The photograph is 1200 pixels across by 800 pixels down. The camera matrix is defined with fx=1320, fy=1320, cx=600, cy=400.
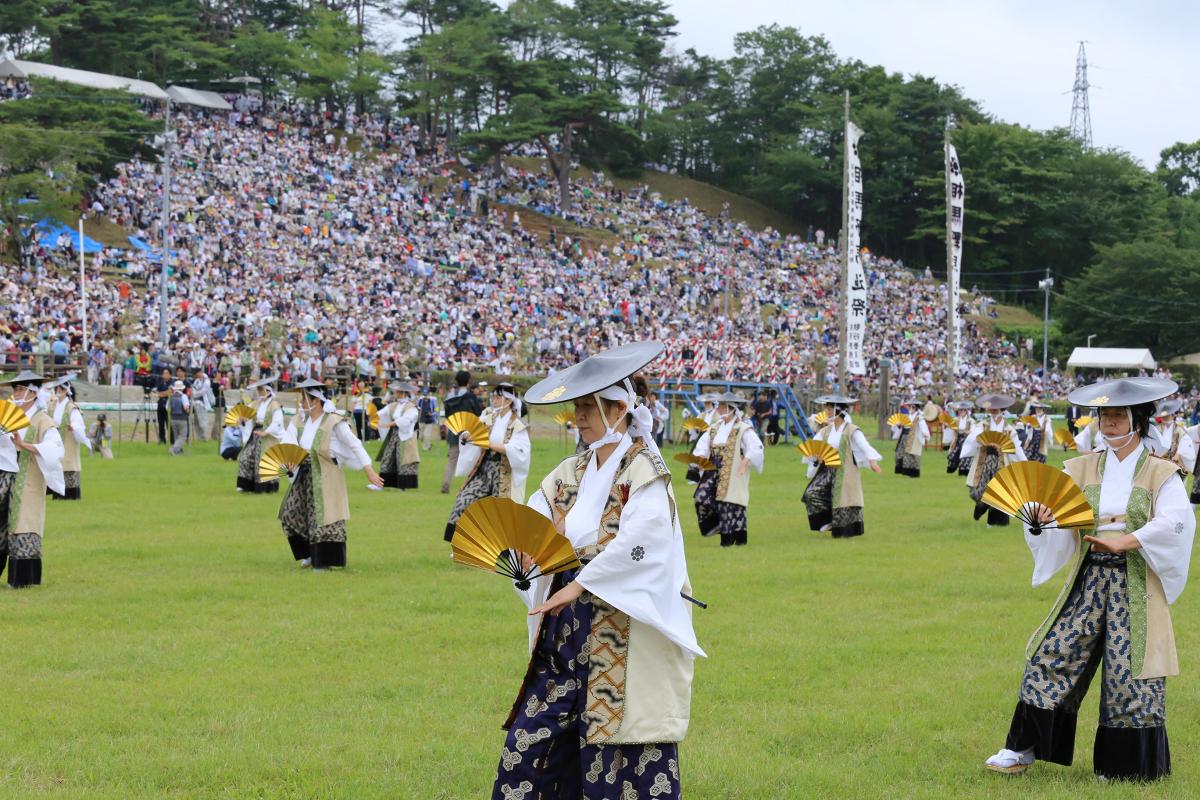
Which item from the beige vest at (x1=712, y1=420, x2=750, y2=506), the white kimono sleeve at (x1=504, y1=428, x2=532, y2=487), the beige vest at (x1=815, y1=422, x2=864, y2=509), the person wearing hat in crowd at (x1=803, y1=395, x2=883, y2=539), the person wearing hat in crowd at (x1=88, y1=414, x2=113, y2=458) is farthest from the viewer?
the person wearing hat in crowd at (x1=88, y1=414, x2=113, y2=458)

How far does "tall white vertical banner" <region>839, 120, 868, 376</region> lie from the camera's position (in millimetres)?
31344

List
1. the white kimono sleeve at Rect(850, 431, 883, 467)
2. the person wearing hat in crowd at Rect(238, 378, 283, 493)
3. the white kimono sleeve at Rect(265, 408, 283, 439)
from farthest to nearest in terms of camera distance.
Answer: the person wearing hat in crowd at Rect(238, 378, 283, 493), the white kimono sleeve at Rect(265, 408, 283, 439), the white kimono sleeve at Rect(850, 431, 883, 467)

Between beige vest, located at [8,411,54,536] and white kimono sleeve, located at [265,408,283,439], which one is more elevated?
white kimono sleeve, located at [265,408,283,439]

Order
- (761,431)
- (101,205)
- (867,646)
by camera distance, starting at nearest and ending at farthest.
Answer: (867,646)
(761,431)
(101,205)

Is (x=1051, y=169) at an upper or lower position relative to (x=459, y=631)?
upper

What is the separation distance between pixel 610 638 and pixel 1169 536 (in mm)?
2868

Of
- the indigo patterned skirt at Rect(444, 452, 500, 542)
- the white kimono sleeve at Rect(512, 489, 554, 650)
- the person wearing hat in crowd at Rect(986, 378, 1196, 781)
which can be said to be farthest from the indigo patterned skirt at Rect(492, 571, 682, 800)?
the indigo patterned skirt at Rect(444, 452, 500, 542)

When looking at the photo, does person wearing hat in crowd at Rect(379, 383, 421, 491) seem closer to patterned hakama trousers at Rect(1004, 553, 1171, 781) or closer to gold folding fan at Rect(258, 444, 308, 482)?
gold folding fan at Rect(258, 444, 308, 482)

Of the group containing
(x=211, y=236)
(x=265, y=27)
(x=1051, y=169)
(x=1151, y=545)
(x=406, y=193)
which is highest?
(x=265, y=27)

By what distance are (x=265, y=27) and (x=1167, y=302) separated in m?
44.5

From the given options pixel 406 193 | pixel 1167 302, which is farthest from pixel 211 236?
pixel 1167 302

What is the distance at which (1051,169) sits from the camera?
2655 inches

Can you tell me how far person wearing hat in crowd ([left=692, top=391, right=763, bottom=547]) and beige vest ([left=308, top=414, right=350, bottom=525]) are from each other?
490 centimetres

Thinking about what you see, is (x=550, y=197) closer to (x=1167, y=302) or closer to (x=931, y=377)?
(x=931, y=377)
